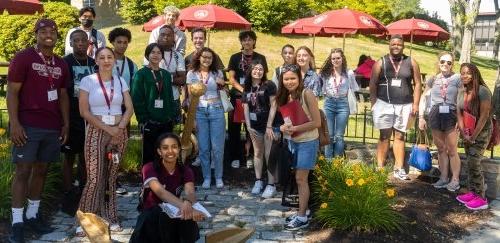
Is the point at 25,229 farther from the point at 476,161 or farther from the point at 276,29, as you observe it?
the point at 276,29

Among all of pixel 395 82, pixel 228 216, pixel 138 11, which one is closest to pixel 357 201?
pixel 228 216

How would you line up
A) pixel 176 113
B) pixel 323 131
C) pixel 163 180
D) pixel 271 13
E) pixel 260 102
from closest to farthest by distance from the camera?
pixel 163 180
pixel 323 131
pixel 176 113
pixel 260 102
pixel 271 13

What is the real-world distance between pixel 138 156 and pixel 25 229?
2371 millimetres

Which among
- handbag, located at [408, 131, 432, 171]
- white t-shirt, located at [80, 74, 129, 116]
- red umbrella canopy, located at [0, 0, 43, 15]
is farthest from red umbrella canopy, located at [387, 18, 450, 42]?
white t-shirt, located at [80, 74, 129, 116]

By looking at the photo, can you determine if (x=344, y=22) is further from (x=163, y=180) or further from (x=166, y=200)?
(x=166, y=200)

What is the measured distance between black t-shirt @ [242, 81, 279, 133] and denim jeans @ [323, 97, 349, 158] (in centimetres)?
107

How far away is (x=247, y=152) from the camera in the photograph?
761 cm

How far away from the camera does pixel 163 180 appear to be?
4312 millimetres

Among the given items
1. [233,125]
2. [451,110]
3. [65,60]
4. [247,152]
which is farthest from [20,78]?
[451,110]

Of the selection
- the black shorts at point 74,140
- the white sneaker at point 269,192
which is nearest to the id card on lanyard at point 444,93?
the white sneaker at point 269,192

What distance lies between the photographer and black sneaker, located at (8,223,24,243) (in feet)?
15.3

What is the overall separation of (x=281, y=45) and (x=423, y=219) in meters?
17.3

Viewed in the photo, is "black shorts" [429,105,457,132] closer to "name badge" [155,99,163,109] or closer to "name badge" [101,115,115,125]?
"name badge" [155,99,163,109]

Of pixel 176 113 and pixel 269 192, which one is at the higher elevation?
pixel 176 113
